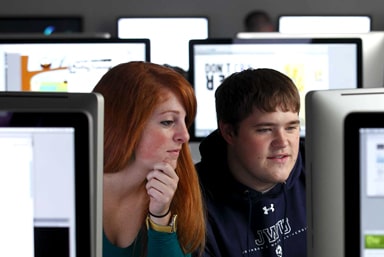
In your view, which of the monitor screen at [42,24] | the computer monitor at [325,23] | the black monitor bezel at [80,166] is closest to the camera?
the black monitor bezel at [80,166]

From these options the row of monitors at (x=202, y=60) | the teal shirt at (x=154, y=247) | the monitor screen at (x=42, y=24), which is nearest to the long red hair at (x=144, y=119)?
the teal shirt at (x=154, y=247)

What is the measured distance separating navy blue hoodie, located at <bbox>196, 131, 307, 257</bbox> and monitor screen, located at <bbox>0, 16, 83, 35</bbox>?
6873 mm

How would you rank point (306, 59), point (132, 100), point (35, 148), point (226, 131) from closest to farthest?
point (35, 148), point (132, 100), point (226, 131), point (306, 59)

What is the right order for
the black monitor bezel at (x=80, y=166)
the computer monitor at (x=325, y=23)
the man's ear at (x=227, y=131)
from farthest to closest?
the computer monitor at (x=325, y=23) < the man's ear at (x=227, y=131) < the black monitor bezel at (x=80, y=166)

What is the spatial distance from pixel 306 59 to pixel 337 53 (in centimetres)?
14

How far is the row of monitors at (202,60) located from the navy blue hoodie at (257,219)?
1578 mm

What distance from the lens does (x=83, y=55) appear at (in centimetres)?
300

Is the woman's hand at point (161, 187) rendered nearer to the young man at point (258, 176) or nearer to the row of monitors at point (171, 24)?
the young man at point (258, 176)

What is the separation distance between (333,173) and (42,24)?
721 cm

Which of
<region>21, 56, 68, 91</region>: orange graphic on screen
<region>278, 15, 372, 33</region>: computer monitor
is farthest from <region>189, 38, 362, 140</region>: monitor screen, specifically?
<region>278, 15, 372, 33</region>: computer monitor

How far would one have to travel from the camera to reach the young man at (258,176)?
4.16 ft

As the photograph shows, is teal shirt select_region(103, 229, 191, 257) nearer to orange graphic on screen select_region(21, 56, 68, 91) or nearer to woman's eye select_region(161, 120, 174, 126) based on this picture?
woman's eye select_region(161, 120, 174, 126)

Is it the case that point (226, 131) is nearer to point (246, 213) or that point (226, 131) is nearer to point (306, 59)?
point (246, 213)

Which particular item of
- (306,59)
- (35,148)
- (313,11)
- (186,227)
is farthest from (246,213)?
(313,11)
